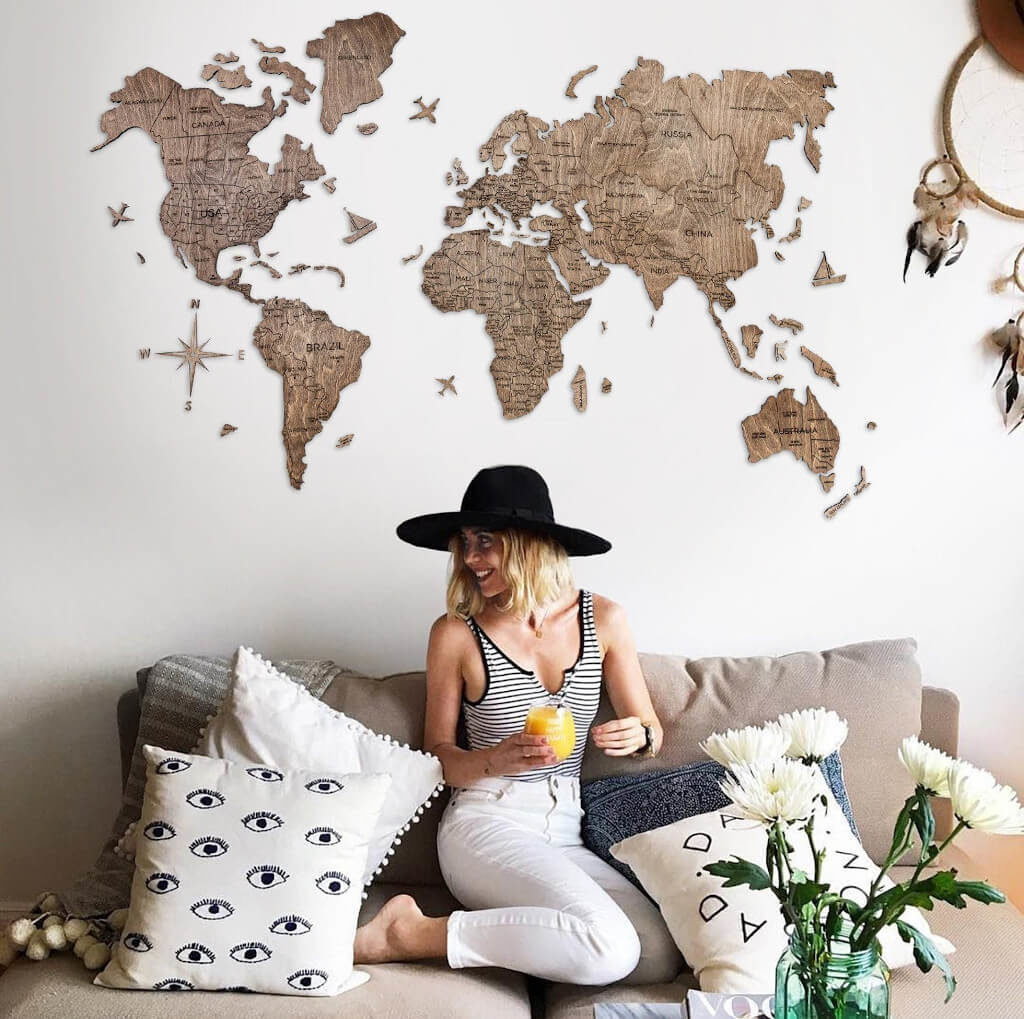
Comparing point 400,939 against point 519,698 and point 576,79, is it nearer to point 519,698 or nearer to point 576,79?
point 519,698

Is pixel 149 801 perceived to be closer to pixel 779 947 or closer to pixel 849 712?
pixel 779 947

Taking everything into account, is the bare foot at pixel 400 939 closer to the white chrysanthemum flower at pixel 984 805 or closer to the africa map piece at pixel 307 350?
the white chrysanthemum flower at pixel 984 805

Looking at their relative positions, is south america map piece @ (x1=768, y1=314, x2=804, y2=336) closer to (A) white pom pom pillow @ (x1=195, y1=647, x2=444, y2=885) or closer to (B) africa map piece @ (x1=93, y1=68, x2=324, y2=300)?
(B) africa map piece @ (x1=93, y1=68, x2=324, y2=300)

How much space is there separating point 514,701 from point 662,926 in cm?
52

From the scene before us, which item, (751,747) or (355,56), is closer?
(751,747)

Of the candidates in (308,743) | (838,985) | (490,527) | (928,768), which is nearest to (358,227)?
(490,527)

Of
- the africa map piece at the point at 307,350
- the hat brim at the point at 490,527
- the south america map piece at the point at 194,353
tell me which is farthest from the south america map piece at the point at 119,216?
the hat brim at the point at 490,527

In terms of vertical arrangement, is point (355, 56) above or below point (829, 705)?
above

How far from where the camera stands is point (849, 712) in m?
2.26

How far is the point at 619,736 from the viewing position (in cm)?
219

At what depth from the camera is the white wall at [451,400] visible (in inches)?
98.3

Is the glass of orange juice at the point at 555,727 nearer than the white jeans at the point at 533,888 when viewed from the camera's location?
No

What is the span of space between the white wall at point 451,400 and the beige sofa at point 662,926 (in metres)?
0.28

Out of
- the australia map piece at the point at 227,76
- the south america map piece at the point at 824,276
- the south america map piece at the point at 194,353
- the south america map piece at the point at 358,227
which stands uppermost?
the australia map piece at the point at 227,76
